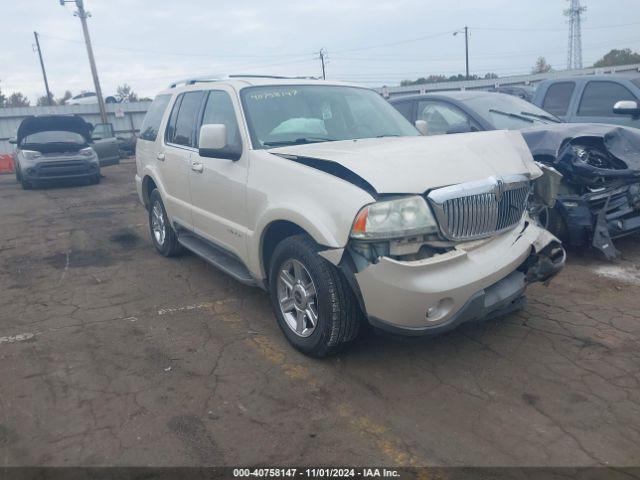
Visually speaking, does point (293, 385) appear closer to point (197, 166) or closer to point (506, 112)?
point (197, 166)

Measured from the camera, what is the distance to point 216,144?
13.7 feet

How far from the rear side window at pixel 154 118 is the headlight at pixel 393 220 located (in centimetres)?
393

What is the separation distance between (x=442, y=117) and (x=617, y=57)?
161 feet

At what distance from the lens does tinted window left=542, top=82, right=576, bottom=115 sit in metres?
8.61

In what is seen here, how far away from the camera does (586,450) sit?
277 centimetres

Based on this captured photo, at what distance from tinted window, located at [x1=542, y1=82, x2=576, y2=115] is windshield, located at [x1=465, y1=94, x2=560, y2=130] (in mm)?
1496

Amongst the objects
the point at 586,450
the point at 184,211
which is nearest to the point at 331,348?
the point at 586,450

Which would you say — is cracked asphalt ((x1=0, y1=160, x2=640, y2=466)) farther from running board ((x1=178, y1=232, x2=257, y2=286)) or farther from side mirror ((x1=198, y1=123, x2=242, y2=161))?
side mirror ((x1=198, y1=123, x2=242, y2=161))

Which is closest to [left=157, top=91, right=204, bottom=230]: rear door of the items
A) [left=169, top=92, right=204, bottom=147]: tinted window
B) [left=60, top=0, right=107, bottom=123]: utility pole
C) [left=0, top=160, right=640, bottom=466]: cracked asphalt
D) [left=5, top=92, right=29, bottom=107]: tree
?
[left=169, top=92, right=204, bottom=147]: tinted window

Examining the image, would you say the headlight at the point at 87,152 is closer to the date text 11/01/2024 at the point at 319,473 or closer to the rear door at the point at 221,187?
the rear door at the point at 221,187

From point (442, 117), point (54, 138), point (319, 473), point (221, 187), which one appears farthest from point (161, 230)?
point (54, 138)

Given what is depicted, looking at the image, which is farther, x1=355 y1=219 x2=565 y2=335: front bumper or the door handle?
the door handle

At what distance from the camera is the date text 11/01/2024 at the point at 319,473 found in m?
2.65

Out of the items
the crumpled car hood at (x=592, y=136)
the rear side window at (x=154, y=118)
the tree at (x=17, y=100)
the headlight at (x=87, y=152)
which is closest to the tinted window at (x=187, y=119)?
the rear side window at (x=154, y=118)
